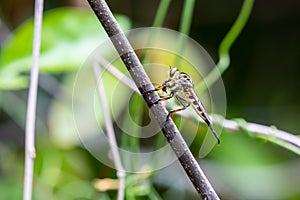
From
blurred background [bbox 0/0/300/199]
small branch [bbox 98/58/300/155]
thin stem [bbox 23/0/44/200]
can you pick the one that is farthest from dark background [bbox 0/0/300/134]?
thin stem [bbox 23/0/44/200]

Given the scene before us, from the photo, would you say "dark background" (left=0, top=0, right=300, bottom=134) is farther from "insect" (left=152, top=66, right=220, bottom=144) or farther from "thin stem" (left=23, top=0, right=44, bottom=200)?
"insect" (left=152, top=66, right=220, bottom=144)

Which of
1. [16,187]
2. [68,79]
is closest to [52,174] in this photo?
[16,187]

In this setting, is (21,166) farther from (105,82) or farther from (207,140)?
(207,140)

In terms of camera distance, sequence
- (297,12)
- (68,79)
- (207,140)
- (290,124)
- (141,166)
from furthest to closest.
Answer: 1. (297,12)
2. (290,124)
3. (68,79)
4. (141,166)
5. (207,140)

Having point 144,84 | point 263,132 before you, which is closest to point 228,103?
point 263,132

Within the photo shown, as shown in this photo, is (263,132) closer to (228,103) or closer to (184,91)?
(184,91)

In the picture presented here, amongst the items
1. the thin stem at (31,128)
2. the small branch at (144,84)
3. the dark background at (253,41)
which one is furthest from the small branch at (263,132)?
the dark background at (253,41)

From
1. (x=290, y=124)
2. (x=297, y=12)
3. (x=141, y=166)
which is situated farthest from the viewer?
(x=297, y=12)
